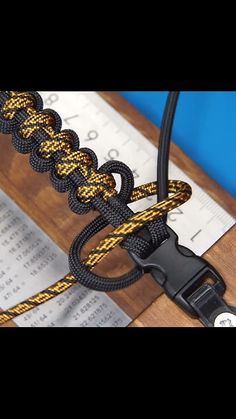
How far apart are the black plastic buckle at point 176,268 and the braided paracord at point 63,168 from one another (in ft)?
0.08

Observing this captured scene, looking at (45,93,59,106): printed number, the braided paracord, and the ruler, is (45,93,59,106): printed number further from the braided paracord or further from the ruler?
the braided paracord

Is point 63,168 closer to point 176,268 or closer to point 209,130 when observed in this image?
point 176,268

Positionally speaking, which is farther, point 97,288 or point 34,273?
point 34,273

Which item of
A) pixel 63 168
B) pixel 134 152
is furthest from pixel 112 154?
pixel 63 168

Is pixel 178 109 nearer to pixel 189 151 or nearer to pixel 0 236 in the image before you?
pixel 189 151

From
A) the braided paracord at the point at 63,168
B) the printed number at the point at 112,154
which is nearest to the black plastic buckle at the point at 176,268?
the braided paracord at the point at 63,168

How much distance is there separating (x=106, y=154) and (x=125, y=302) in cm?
15

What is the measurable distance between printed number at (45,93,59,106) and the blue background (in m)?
0.07

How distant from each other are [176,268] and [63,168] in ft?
0.37

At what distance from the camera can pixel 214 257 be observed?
1.79 ft

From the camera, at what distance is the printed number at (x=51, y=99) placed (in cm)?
62

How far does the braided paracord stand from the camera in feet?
1.46

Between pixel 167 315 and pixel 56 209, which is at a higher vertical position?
pixel 56 209

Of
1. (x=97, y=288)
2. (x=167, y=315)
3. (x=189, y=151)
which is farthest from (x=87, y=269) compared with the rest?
(x=189, y=151)
